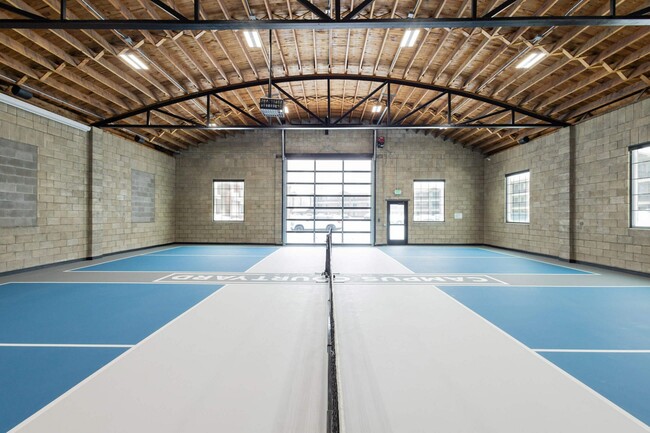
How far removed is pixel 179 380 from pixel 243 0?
7.56 metres

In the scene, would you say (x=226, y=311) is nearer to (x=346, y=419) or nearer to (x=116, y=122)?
(x=346, y=419)

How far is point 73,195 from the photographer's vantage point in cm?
1049

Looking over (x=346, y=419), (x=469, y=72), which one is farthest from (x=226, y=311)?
(x=469, y=72)

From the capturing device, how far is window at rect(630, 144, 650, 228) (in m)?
8.35

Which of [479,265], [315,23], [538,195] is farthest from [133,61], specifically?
[538,195]

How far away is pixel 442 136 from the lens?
54.7 ft

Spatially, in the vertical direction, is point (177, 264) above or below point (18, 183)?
below

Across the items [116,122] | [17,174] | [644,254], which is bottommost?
[644,254]

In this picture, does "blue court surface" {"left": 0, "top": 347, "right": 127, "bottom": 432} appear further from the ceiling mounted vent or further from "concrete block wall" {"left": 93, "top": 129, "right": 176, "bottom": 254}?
"concrete block wall" {"left": 93, "top": 129, "right": 176, "bottom": 254}

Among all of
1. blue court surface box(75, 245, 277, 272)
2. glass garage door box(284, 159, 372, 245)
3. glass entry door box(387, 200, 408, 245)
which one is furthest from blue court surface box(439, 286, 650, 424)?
glass garage door box(284, 159, 372, 245)

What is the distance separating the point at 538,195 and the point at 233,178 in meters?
13.9

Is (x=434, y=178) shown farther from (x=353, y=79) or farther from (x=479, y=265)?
(x=353, y=79)

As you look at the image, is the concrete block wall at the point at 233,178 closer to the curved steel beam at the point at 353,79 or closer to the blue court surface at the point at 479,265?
the curved steel beam at the point at 353,79

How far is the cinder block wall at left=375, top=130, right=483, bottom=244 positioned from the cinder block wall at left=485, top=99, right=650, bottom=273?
8.37 ft
